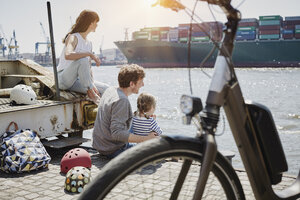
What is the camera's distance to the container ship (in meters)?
67.6

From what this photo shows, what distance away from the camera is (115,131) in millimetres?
4109

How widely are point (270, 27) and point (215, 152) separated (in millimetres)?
78840

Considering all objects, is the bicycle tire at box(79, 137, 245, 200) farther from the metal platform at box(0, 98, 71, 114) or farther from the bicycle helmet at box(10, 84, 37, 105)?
the bicycle helmet at box(10, 84, 37, 105)

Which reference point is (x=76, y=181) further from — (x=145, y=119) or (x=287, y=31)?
(x=287, y=31)

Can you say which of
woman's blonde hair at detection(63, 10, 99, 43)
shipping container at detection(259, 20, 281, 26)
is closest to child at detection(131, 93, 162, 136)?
woman's blonde hair at detection(63, 10, 99, 43)

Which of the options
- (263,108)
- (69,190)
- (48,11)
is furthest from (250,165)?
(48,11)

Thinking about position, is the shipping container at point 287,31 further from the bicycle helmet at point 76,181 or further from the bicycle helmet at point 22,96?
the bicycle helmet at point 76,181

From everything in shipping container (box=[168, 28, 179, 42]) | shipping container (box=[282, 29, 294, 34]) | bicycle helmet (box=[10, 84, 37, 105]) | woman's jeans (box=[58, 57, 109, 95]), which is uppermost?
shipping container (box=[168, 28, 179, 42])

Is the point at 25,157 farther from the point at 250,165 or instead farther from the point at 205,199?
the point at 250,165

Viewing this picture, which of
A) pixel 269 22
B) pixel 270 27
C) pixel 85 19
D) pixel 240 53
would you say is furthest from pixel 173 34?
pixel 85 19

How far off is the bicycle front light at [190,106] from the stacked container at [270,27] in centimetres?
7597

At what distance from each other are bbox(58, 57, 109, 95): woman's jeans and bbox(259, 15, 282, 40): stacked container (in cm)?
7276

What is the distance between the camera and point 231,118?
186cm

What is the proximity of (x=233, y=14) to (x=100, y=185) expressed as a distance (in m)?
1.08
